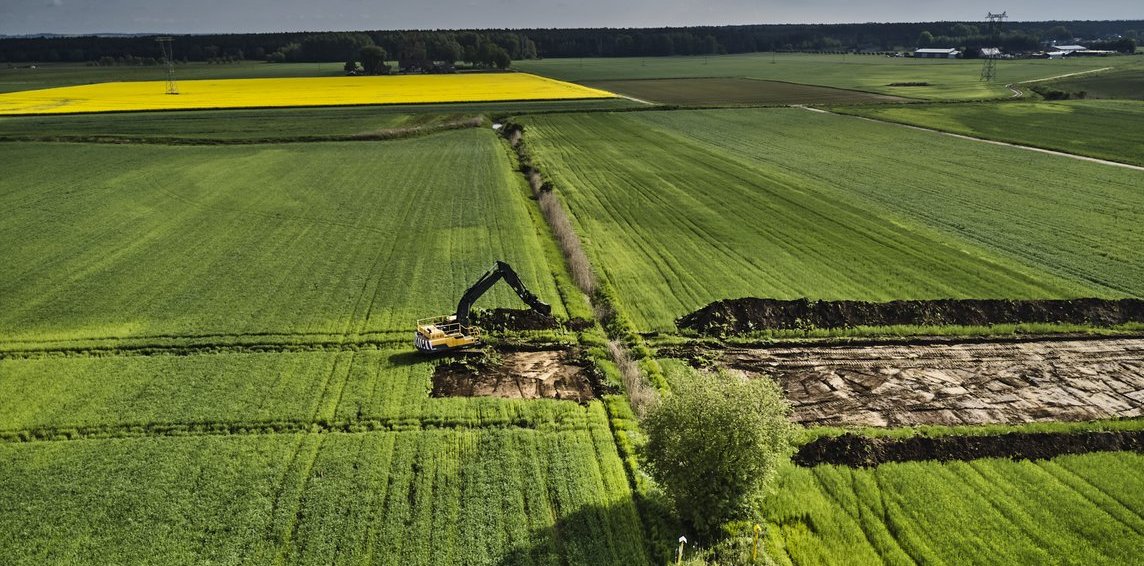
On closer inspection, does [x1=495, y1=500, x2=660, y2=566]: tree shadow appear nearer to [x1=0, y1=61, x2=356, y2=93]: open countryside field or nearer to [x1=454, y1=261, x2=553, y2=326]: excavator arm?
[x1=454, y1=261, x2=553, y2=326]: excavator arm

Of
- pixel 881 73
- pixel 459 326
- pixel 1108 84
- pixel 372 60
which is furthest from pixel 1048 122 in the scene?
pixel 372 60

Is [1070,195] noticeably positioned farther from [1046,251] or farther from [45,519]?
[45,519]

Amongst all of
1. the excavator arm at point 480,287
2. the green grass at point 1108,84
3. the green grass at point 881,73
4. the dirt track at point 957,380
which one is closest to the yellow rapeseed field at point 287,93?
the green grass at point 881,73

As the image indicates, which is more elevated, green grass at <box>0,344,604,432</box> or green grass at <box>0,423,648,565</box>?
green grass at <box>0,344,604,432</box>

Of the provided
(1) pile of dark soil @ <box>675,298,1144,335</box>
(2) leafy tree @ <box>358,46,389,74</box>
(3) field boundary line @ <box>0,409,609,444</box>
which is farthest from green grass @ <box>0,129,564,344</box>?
(2) leafy tree @ <box>358,46,389,74</box>

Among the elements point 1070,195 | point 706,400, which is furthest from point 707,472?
point 1070,195

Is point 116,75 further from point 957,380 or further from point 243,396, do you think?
point 957,380

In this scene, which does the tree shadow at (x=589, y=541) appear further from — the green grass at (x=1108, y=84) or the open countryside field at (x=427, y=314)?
the green grass at (x=1108, y=84)
